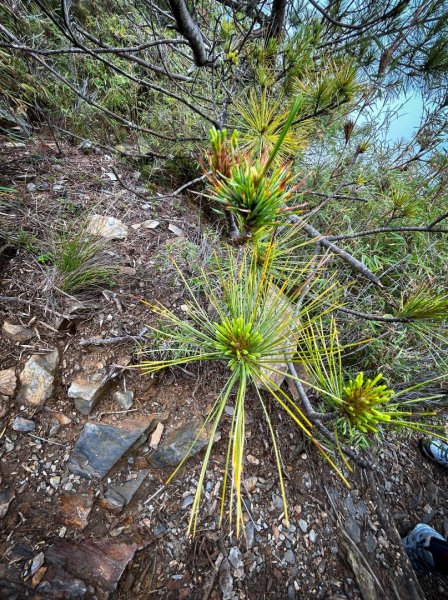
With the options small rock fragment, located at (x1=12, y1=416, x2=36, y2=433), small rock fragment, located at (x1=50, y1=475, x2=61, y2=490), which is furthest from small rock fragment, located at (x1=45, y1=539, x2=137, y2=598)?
small rock fragment, located at (x1=12, y1=416, x2=36, y2=433)

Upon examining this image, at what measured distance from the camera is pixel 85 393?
1.08m

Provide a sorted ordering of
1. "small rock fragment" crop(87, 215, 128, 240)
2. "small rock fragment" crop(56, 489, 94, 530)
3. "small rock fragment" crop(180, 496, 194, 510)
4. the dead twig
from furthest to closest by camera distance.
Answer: "small rock fragment" crop(87, 215, 128, 240)
the dead twig
"small rock fragment" crop(180, 496, 194, 510)
"small rock fragment" crop(56, 489, 94, 530)

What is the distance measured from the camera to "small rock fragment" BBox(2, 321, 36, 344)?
112cm

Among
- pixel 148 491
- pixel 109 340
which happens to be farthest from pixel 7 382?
pixel 148 491

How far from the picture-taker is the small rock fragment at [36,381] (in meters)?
1.06

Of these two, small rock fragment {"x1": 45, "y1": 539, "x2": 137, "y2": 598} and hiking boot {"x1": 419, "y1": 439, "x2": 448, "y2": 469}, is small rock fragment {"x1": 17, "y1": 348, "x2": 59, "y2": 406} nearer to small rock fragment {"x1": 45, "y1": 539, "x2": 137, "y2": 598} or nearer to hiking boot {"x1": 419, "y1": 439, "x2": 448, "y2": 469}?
small rock fragment {"x1": 45, "y1": 539, "x2": 137, "y2": 598}

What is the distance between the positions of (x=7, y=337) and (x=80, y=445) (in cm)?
53

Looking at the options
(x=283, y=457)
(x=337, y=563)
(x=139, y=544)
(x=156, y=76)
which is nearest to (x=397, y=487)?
(x=337, y=563)

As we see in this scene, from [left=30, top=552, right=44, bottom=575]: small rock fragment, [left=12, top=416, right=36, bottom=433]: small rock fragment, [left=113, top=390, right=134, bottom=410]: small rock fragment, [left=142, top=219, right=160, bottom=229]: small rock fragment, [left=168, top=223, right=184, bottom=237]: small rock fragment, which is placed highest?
[left=168, top=223, right=184, bottom=237]: small rock fragment

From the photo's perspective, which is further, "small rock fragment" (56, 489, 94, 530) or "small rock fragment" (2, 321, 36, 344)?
"small rock fragment" (2, 321, 36, 344)

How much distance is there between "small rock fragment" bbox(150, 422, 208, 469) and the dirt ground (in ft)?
0.10

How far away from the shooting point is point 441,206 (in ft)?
6.29

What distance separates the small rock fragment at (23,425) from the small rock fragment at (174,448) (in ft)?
1.55

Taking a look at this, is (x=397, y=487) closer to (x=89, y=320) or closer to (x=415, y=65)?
(x=89, y=320)
